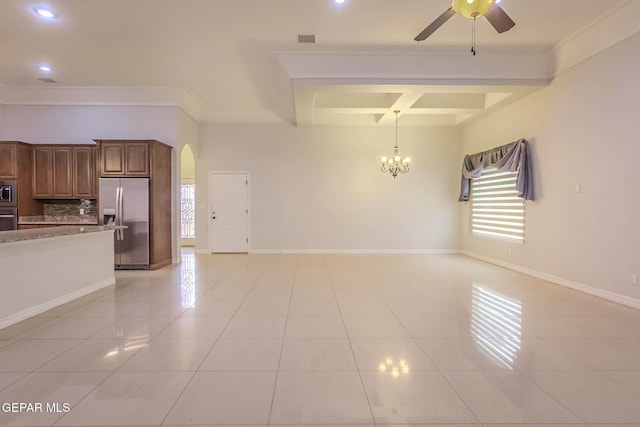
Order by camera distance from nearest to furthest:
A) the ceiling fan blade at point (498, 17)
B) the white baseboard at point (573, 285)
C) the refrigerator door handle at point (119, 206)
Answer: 1. the ceiling fan blade at point (498, 17)
2. the white baseboard at point (573, 285)
3. the refrigerator door handle at point (119, 206)

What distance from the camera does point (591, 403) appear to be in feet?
6.22

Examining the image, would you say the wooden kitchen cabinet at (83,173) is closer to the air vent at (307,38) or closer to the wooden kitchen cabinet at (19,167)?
the wooden kitchen cabinet at (19,167)

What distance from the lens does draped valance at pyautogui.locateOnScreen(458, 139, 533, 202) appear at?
5.34 metres

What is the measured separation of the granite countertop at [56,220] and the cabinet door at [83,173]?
1.36 ft

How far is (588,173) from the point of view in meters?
4.32

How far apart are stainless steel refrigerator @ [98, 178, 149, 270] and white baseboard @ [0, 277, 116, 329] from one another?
1.01 meters

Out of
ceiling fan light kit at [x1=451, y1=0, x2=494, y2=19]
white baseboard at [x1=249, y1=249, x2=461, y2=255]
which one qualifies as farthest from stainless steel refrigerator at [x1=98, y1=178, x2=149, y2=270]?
ceiling fan light kit at [x1=451, y1=0, x2=494, y2=19]

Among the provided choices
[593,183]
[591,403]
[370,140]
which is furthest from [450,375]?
[370,140]

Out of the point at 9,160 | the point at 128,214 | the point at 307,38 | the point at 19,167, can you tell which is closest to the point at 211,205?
the point at 128,214

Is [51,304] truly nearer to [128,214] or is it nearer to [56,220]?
[128,214]

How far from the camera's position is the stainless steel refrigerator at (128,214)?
218 inches

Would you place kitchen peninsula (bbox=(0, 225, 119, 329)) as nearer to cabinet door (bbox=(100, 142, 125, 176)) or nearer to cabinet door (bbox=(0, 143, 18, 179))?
cabinet door (bbox=(100, 142, 125, 176))

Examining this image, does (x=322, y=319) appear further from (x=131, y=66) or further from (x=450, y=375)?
(x=131, y=66)

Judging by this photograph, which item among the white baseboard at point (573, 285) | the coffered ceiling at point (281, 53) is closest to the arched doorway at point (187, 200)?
the coffered ceiling at point (281, 53)
